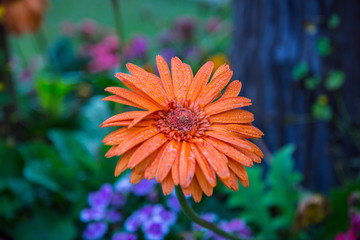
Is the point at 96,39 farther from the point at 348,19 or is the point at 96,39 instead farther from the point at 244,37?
the point at 348,19

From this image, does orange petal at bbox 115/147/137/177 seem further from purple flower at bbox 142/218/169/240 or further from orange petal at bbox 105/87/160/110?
purple flower at bbox 142/218/169/240

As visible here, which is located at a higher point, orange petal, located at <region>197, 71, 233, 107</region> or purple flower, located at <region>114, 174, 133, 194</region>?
purple flower, located at <region>114, 174, 133, 194</region>

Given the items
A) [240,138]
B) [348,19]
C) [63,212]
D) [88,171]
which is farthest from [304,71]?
[63,212]

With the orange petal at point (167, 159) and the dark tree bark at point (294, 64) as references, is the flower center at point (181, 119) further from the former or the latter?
the dark tree bark at point (294, 64)

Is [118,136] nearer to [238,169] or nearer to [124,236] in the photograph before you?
[238,169]

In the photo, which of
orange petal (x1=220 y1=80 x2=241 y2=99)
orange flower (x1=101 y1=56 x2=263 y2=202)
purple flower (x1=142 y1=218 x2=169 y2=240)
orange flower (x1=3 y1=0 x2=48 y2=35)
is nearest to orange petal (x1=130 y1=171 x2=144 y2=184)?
orange flower (x1=101 y1=56 x2=263 y2=202)

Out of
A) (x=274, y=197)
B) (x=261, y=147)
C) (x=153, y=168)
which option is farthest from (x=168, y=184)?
(x=261, y=147)

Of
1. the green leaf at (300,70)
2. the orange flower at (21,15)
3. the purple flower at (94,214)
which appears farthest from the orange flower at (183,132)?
the orange flower at (21,15)
